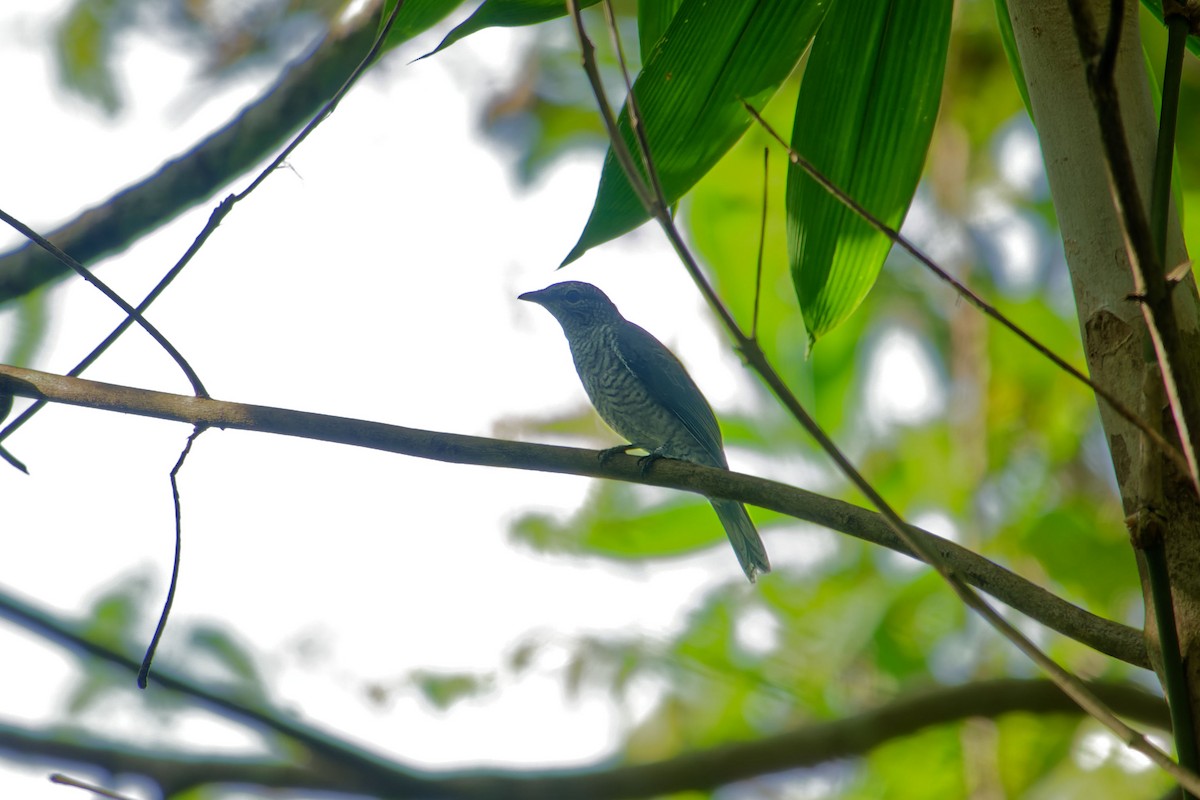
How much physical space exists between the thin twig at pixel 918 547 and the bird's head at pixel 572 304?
356 cm

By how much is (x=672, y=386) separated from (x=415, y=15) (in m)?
2.60

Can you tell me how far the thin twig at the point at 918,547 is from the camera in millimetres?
1220

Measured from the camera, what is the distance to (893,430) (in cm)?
622

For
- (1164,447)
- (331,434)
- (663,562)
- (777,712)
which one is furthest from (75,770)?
(777,712)

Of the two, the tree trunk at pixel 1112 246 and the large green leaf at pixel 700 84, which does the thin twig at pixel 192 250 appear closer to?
the large green leaf at pixel 700 84

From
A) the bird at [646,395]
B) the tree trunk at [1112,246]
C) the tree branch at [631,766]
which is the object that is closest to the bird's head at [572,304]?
the bird at [646,395]

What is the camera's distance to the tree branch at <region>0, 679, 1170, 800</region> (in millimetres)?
2709

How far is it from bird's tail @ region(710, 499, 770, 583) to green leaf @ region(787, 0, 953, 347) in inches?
70.8

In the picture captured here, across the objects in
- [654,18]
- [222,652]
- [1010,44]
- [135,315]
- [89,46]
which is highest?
[89,46]

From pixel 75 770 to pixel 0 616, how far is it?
524 millimetres

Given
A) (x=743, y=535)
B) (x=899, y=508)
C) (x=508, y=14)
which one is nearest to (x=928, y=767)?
(x=899, y=508)

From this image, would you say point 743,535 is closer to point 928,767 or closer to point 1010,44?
point 928,767

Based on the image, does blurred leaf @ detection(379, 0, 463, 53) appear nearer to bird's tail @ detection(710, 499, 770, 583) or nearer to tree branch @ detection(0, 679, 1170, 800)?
tree branch @ detection(0, 679, 1170, 800)

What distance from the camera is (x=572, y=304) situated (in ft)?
17.2
